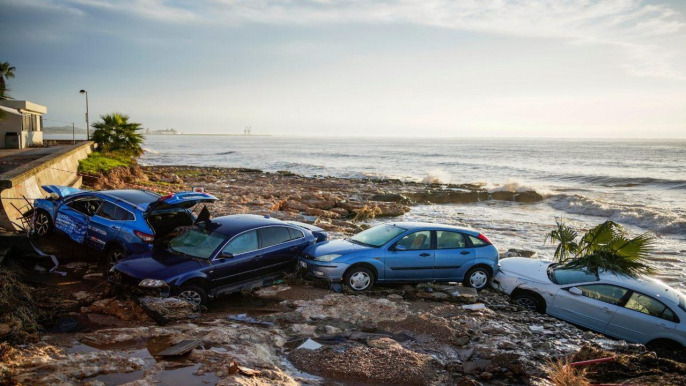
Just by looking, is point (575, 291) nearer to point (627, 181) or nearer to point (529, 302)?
point (529, 302)

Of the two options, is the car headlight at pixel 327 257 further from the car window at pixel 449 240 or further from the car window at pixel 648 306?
the car window at pixel 648 306

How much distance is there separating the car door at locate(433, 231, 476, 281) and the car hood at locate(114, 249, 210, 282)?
4816 mm

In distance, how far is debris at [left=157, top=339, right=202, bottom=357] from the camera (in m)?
5.71

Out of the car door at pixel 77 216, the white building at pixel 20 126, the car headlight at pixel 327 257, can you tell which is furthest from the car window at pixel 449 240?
the white building at pixel 20 126

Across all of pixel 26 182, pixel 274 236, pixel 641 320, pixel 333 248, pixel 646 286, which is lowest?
pixel 641 320

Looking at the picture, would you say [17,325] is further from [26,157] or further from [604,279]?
[26,157]

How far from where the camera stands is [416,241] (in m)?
10.0

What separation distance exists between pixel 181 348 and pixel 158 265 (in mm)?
2640

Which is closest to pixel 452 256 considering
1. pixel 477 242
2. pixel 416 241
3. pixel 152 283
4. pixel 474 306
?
pixel 477 242

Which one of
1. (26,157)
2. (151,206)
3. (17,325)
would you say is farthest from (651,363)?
(26,157)

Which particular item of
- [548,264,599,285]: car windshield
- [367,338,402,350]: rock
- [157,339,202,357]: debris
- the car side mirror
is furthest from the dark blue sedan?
the car side mirror

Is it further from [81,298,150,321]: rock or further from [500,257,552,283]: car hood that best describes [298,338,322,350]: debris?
[500,257,552,283]: car hood

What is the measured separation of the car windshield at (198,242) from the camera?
861 cm

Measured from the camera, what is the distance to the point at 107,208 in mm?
10039
